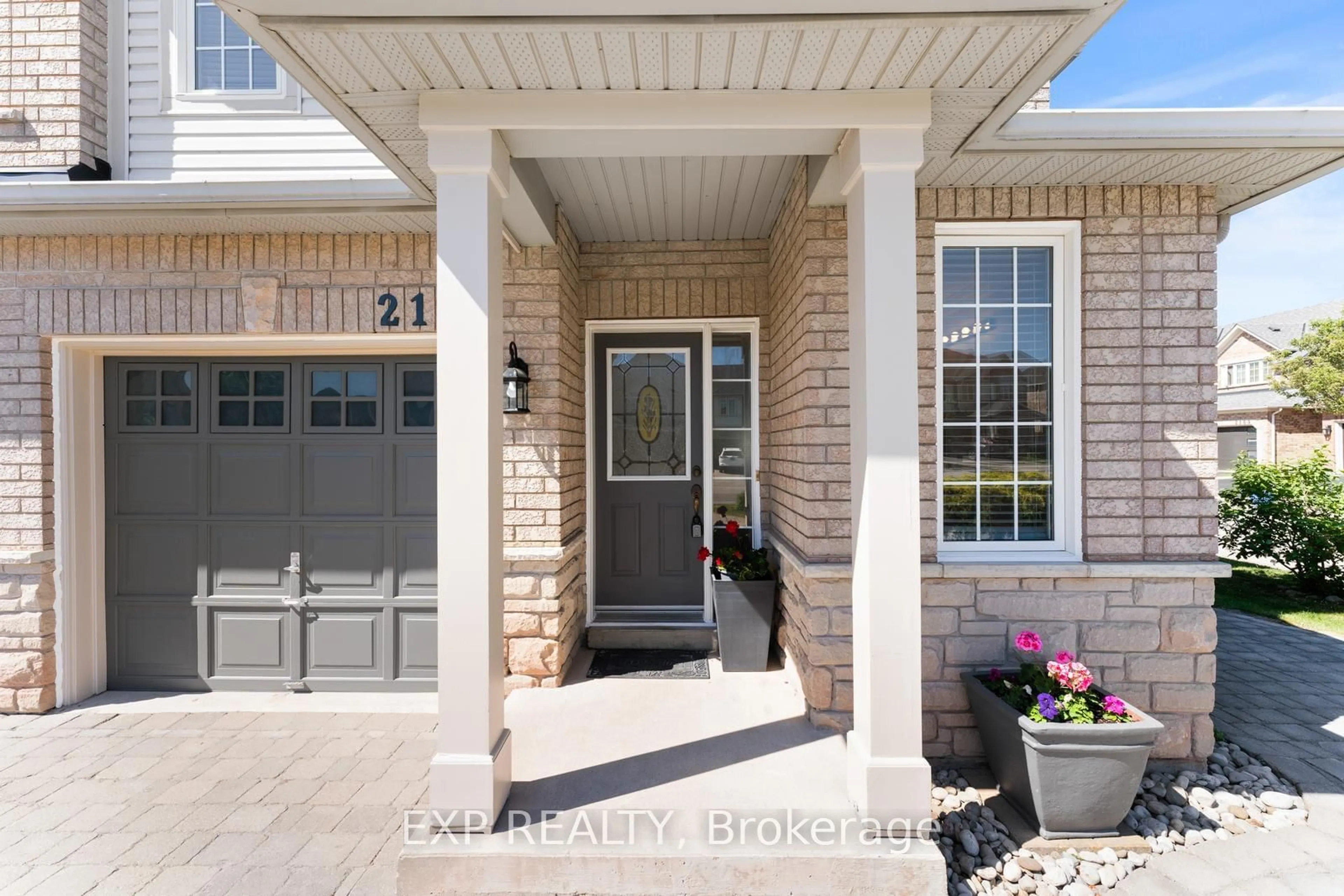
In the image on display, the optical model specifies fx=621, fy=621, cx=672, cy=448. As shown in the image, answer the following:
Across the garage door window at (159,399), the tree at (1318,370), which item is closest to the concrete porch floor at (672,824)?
the garage door window at (159,399)

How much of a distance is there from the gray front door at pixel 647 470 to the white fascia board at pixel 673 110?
6.98ft

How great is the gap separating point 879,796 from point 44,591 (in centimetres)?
448

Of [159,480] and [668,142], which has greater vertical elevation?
[668,142]

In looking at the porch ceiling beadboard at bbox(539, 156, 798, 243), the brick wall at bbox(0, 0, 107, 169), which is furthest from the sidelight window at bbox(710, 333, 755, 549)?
the brick wall at bbox(0, 0, 107, 169)

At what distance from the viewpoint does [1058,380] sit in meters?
3.05

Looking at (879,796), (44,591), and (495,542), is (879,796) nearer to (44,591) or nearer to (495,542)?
(495,542)

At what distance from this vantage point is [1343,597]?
6199 millimetres

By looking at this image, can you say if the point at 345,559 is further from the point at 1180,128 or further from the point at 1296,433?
the point at 1296,433

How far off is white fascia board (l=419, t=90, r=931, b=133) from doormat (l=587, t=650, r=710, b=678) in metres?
2.77

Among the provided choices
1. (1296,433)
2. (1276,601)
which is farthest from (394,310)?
(1296,433)

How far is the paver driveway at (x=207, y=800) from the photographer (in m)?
2.22

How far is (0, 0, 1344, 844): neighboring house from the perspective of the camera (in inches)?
83.7

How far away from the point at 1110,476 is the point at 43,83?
591 cm

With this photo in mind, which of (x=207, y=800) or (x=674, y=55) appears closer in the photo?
(x=674, y=55)
